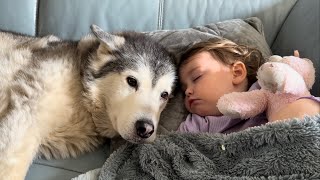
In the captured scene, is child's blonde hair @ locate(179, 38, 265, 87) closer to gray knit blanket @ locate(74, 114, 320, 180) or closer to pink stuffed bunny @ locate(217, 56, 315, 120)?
pink stuffed bunny @ locate(217, 56, 315, 120)

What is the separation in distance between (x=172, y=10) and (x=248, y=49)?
57cm

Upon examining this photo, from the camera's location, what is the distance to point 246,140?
1514mm

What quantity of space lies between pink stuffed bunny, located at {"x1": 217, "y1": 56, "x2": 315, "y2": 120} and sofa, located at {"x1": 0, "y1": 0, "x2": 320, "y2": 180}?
49 centimetres

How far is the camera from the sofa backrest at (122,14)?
2.45 m

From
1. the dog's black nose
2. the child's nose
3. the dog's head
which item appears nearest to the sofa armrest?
the child's nose

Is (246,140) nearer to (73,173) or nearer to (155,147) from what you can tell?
(155,147)

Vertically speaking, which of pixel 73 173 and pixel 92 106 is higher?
pixel 92 106

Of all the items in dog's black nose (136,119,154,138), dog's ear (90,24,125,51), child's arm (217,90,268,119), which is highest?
dog's ear (90,24,125,51)

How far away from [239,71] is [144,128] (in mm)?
556

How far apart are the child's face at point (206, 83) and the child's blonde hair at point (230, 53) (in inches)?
1.1

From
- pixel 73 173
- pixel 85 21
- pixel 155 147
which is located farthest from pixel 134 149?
pixel 85 21

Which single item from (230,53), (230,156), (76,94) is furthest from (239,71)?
(76,94)

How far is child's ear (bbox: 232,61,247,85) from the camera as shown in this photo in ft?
6.54

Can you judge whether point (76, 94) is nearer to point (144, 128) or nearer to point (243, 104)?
point (144, 128)
